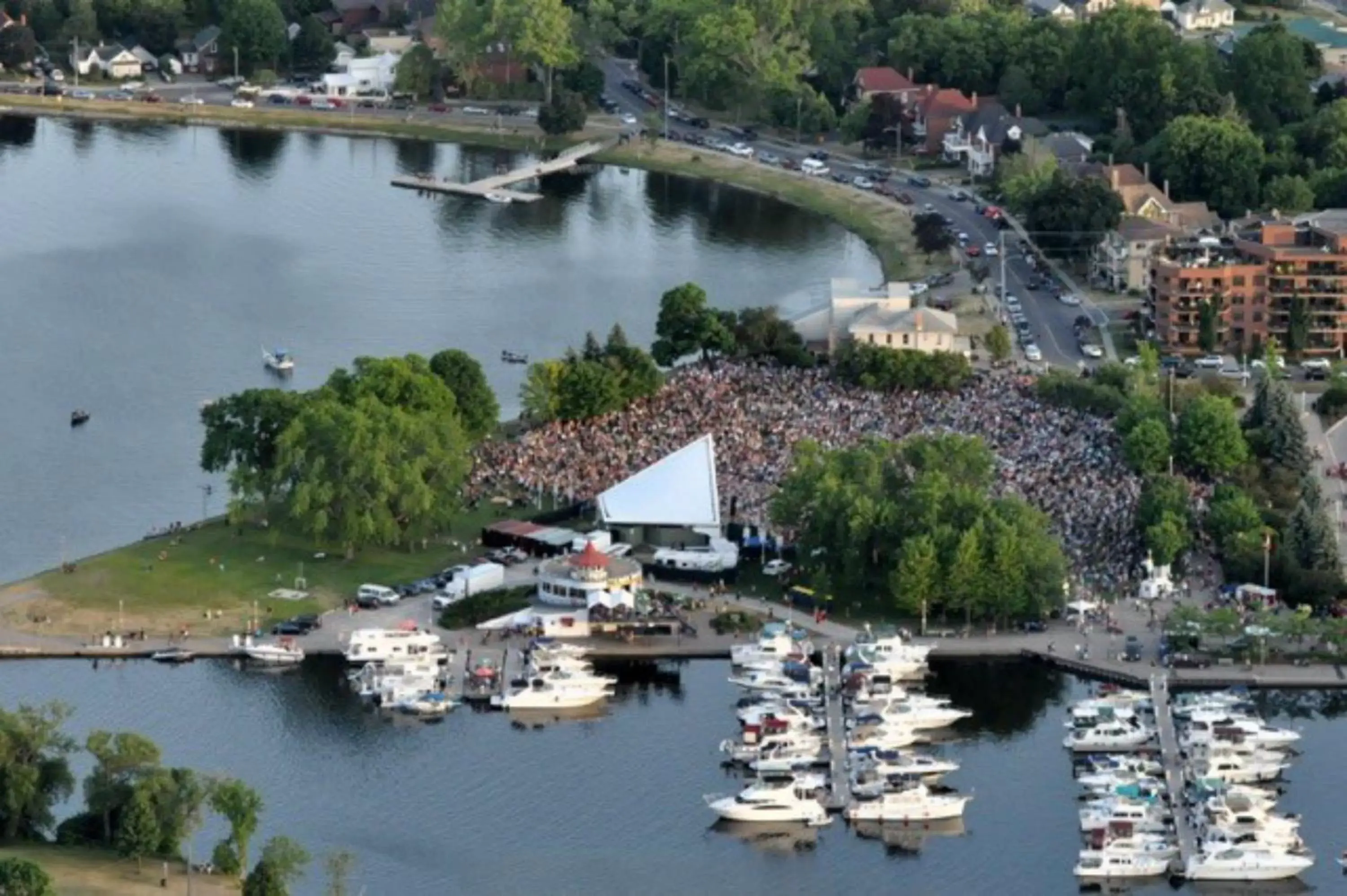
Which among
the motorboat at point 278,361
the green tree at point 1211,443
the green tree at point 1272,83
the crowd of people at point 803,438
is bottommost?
the motorboat at point 278,361

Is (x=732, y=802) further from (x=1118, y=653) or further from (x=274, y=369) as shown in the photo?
(x=274, y=369)

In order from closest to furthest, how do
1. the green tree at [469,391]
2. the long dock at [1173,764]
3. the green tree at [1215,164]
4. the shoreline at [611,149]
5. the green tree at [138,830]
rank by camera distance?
the green tree at [138,830], the long dock at [1173,764], the green tree at [469,391], the green tree at [1215,164], the shoreline at [611,149]

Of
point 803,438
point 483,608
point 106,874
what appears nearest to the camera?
point 106,874

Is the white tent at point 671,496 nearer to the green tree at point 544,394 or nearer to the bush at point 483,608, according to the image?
the bush at point 483,608

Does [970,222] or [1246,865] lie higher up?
[970,222]

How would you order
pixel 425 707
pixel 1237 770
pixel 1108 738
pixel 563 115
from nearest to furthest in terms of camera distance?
pixel 1237 770 → pixel 1108 738 → pixel 425 707 → pixel 563 115

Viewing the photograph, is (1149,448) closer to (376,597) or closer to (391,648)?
(376,597)

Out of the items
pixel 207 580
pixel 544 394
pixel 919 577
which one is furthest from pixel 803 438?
pixel 207 580

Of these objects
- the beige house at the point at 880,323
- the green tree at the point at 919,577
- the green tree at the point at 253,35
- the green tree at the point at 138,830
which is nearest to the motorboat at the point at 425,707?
the green tree at the point at 919,577
